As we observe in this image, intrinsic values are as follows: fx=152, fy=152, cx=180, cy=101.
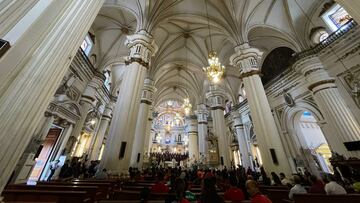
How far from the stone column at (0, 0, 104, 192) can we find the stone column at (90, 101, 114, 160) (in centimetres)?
1275

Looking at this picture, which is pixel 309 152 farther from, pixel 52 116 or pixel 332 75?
pixel 52 116

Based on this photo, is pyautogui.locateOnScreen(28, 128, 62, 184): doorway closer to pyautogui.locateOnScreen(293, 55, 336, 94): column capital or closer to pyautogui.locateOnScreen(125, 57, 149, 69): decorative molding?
pyautogui.locateOnScreen(125, 57, 149, 69): decorative molding

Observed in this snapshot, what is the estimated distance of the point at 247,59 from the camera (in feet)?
29.4

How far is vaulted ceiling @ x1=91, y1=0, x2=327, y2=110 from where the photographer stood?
376 inches

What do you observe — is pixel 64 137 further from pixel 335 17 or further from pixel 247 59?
pixel 335 17

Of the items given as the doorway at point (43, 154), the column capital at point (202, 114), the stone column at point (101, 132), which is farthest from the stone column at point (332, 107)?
the stone column at point (101, 132)

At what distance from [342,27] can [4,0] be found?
12.5 metres

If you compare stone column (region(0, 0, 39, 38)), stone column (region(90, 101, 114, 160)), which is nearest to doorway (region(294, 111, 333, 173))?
stone column (region(0, 0, 39, 38))

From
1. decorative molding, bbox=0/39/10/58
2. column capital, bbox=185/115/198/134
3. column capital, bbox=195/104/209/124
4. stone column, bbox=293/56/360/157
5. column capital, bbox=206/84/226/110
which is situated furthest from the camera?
column capital, bbox=185/115/198/134

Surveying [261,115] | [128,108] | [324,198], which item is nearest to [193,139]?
[261,115]

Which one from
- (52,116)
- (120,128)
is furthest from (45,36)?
(52,116)

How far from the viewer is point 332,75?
8055mm

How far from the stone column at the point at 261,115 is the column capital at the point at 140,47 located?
5.29 metres

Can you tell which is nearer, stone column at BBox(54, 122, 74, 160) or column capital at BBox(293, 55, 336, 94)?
column capital at BBox(293, 55, 336, 94)
